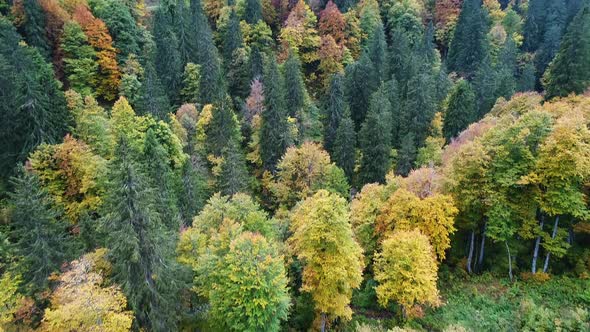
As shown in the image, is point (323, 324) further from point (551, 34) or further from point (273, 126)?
point (551, 34)

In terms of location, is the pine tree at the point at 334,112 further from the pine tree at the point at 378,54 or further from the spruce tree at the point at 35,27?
the spruce tree at the point at 35,27

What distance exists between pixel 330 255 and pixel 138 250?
1171 centimetres

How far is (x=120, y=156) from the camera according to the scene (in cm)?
2330

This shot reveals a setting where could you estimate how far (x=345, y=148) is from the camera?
5359cm

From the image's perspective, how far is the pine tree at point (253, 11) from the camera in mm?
78125

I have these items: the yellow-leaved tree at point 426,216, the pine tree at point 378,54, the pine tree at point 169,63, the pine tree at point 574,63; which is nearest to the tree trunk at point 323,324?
the yellow-leaved tree at point 426,216

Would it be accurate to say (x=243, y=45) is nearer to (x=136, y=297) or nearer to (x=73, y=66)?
(x=73, y=66)

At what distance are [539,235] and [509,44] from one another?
2184 inches

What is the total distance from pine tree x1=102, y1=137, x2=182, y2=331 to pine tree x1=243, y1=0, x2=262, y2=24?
202 ft

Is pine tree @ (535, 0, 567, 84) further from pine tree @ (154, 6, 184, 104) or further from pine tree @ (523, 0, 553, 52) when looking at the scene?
pine tree @ (154, 6, 184, 104)

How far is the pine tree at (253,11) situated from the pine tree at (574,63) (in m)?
52.9

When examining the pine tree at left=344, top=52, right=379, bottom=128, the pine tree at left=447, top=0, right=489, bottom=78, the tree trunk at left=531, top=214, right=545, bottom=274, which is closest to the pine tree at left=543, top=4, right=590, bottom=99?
the tree trunk at left=531, top=214, right=545, bottom=274

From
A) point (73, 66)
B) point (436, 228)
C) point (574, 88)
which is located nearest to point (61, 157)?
point (73, 66)

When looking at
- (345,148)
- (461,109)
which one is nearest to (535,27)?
(461,109)
